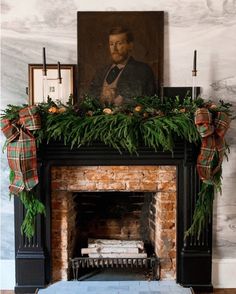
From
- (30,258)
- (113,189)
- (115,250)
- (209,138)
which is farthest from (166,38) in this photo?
(30,258)

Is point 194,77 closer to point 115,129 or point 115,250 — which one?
point 115,129

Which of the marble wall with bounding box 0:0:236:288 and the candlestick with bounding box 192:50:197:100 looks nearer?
the candlestick with bounding box 192:50:197:100

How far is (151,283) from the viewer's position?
9.89ft

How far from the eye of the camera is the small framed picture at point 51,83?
3.02 m

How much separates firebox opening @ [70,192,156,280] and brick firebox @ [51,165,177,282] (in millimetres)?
215

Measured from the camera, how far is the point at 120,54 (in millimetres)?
3057

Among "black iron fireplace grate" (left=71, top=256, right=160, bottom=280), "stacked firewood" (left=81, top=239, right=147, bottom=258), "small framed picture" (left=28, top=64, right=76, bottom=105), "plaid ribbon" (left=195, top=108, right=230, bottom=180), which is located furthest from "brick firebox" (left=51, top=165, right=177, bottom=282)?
"small framed picture" (left=28, top=64, right=76, bottom=105)

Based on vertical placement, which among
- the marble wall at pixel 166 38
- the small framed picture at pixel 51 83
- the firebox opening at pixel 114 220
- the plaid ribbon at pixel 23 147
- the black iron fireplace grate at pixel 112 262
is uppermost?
the marble wall at pixel 166 38

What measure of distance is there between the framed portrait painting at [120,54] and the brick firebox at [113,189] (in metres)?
0.58

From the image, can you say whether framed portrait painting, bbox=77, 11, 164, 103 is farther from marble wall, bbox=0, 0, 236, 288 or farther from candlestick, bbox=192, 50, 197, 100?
candlestick, bbox=192, 50, 197, 100

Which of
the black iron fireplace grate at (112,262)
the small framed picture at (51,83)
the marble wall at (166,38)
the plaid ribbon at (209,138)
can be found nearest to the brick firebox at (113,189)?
the black iron fireplace grate at (112,262)

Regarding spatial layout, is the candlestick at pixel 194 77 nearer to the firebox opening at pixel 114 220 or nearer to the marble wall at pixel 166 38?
the marble wall at pixel 166 38

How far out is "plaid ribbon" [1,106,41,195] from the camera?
2680mm

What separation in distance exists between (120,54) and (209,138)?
97 cm
